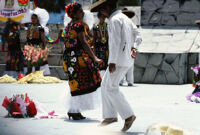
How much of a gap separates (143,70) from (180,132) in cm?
971

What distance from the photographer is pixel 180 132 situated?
13.8ft

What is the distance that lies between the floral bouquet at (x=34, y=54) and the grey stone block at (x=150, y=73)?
3074 millimetres

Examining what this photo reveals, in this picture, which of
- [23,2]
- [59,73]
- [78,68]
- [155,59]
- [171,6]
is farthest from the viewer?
[23,2]

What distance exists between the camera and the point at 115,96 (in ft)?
18.4

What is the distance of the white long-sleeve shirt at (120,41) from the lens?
17.9 feet

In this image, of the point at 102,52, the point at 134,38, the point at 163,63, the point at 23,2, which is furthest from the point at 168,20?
the point at 134,38

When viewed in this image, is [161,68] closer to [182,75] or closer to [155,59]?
[155,59]

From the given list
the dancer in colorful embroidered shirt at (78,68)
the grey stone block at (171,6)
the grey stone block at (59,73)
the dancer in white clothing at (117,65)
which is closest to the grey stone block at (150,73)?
the grey stone block at (59,73)

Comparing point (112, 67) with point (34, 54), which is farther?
point (34, 54)

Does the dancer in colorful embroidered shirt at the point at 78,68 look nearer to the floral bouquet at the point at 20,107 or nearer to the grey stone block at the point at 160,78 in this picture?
the floral bouquet at the point at 20,107

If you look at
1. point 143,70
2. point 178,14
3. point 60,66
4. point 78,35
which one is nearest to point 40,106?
point 78,35

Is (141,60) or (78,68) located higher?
(78,68)

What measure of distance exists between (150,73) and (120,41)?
331 inches

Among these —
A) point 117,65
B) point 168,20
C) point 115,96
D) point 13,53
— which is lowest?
point 13,53
